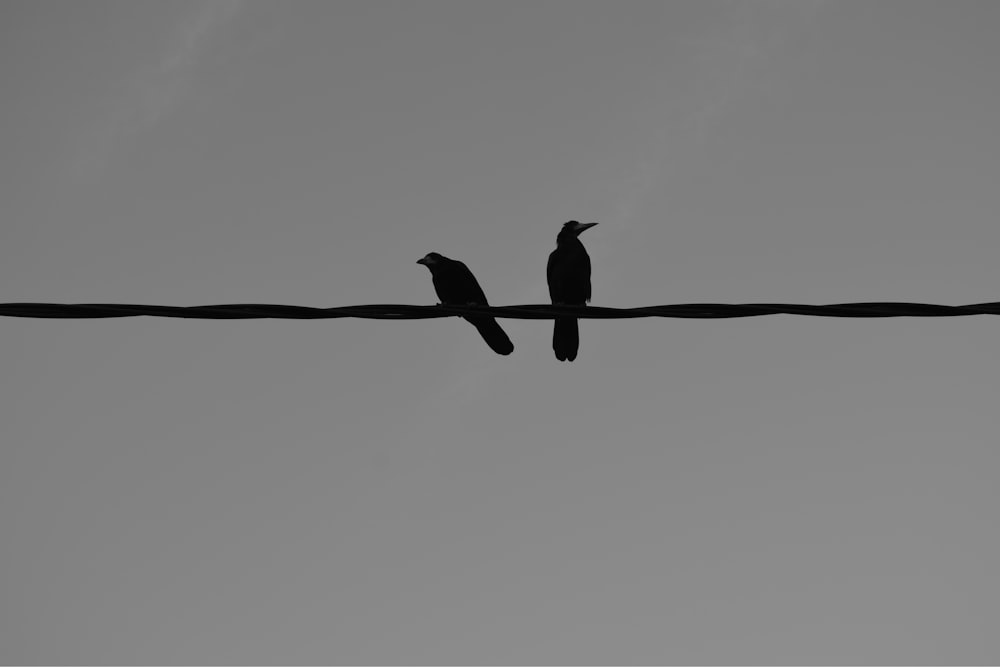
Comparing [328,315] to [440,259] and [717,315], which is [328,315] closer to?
[717,315]

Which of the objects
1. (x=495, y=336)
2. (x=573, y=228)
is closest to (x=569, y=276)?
(x=573, y=228)

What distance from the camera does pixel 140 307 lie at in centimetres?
341

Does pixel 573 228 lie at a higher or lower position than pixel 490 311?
higher

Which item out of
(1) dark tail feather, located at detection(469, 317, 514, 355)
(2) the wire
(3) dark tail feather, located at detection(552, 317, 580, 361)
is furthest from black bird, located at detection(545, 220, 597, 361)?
(2) the wire

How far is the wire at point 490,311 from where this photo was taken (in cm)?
342

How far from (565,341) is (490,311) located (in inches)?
206

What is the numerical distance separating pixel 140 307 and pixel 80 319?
0.20m

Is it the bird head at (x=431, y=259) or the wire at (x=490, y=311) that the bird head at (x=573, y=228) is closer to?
the bird head at (x=431, y=259)

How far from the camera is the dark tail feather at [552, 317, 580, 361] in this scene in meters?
8.91

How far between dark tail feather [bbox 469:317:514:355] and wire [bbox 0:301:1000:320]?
13.8ft

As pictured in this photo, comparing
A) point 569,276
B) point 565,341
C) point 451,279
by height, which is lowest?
point 565,341

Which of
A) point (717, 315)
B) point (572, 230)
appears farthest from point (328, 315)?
point (572, 230)

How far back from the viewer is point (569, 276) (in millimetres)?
9227

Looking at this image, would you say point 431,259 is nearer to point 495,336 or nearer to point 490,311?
point 495,336
